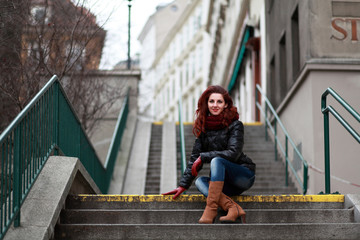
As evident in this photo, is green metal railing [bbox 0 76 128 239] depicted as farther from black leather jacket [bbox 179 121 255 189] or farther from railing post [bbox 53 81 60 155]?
black leather jacket [bbox 179 121 255 189]

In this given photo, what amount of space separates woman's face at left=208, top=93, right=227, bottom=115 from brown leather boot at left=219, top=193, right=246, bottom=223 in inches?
36.6

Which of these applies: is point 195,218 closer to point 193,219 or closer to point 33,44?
point 193,219

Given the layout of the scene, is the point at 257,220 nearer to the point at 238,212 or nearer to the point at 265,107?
the point at 238,212

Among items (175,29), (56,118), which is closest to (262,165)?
(56,118)

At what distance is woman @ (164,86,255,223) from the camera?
269 inches

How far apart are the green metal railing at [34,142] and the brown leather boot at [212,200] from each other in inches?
64.2

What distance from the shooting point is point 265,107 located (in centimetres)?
1961

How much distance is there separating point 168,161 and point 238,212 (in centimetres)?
935

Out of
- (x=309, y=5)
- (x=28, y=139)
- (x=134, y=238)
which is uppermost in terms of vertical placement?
(x=309, y=5)

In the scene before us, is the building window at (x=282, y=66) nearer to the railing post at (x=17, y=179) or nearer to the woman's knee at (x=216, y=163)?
the woman's knee at (x=216, y=163)

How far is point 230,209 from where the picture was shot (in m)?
6.76

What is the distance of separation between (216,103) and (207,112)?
0.15 metres

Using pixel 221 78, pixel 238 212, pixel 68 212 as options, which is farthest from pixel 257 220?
pixel 221 78

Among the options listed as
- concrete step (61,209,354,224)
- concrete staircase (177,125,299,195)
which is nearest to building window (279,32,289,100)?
concrete staircase (177,125,299,195)
